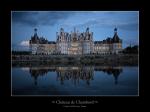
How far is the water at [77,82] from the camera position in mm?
4074

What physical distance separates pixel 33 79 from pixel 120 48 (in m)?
0.93

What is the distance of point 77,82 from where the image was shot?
4.08 metres

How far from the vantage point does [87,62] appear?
13.6ft

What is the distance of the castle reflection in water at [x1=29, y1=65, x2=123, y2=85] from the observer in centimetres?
408

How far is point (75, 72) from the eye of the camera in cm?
411

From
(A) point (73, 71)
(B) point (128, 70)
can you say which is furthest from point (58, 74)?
(B) point (128, 70)

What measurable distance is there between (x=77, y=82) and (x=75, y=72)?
0.10 metres

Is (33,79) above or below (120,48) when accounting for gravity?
below

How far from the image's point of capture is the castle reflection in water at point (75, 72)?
408cm

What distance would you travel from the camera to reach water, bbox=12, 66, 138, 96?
407 cm

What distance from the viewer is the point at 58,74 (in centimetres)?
410
